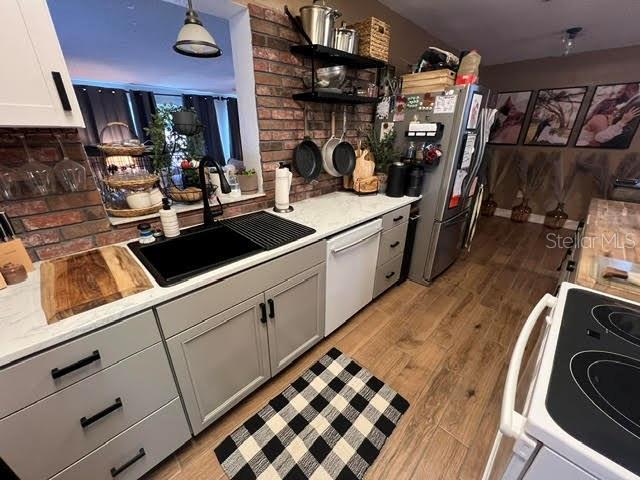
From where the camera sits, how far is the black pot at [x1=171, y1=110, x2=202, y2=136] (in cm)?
139

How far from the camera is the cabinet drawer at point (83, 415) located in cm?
76

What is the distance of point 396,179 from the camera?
211 centimetres

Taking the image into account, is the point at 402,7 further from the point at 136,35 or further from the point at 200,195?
the point at 136,35

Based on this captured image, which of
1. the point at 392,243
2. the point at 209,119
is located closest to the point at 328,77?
the point at 392,243

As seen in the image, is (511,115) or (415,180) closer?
(415,180)

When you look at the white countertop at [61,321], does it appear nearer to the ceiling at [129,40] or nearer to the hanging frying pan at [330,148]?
the hanging frying pan at [330,148]

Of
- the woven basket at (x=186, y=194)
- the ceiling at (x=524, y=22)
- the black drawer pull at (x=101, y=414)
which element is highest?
the ceiling at (x=524, y=22)

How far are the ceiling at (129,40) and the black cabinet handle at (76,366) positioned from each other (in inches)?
101

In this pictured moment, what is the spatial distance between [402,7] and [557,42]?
2077 millimetres

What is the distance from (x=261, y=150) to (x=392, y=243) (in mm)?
1206

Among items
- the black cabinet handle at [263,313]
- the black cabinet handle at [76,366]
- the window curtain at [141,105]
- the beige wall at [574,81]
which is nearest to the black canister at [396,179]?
the black cabinet handle at [263,313]

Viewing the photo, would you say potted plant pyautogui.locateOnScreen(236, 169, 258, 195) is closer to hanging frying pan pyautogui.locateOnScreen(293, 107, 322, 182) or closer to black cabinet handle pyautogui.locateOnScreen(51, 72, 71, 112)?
hanging frying pan pyautogui.locateOnScreen(293, 107, 322, 182)

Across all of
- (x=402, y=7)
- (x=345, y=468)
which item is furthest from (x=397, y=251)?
(x=402, y=7)

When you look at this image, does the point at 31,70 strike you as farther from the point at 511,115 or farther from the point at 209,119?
the point at 209,119
